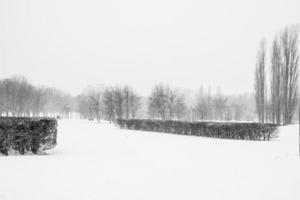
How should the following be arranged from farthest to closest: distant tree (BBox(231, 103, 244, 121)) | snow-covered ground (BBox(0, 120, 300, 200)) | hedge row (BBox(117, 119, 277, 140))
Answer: distant tree (BBox(231, 103, 244, 121)), hedge row (BBox(117, 119, 277, 140)), snow-covered ground (BBox(0, 120, 300, 200))

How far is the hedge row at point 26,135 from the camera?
25.2 ft

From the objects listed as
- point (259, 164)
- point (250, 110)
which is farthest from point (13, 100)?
point (250, 110)

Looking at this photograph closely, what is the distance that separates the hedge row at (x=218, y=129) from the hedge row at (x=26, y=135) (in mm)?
11844

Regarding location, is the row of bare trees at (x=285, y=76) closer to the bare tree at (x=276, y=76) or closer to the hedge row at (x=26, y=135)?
the bare tree at (x=276, y=76)

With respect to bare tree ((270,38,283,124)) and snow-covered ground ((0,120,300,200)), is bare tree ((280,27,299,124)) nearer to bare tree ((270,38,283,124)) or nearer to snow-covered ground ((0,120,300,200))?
bare tree ((270,38,283,124))

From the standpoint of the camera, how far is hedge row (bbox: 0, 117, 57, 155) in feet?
25.2

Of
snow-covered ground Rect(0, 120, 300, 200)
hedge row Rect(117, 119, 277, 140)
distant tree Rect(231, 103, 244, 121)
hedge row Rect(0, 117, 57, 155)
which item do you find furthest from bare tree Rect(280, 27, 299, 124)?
distant tree Rect(231, 103, 244, 121)

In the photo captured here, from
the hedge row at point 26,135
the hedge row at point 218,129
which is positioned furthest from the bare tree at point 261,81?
the hedge row at point 26,135

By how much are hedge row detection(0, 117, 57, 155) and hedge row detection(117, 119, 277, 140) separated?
38.9 feet

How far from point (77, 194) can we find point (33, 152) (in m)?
5.00

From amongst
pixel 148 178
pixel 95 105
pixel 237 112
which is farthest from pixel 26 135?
pixel 237 112

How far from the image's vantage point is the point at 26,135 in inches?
311

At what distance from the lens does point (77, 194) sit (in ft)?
13.5

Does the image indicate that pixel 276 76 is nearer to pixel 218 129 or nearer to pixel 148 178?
pixel 218 129
